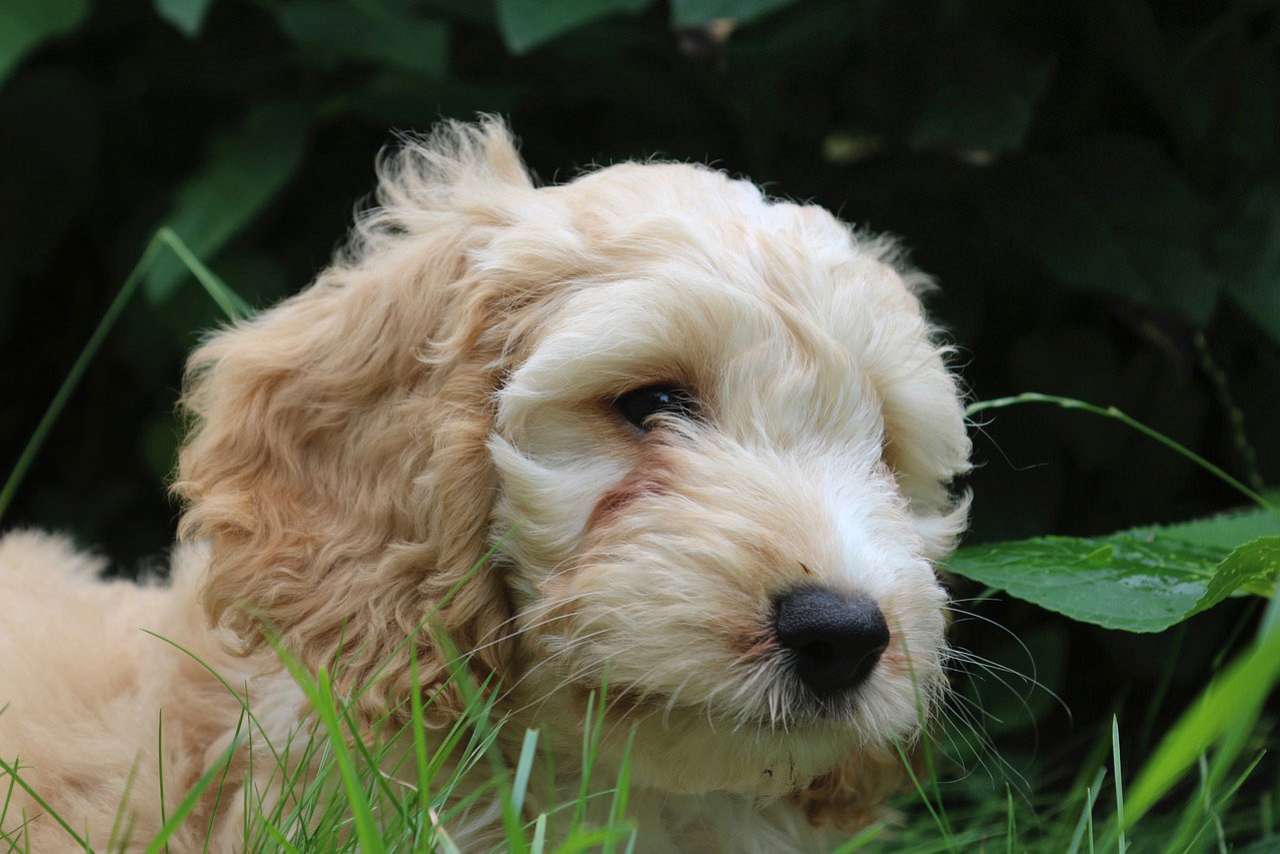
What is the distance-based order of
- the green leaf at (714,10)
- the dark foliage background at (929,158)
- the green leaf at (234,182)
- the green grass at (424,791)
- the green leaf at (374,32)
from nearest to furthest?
the green grass at (424,791) < the green leaf at (714,10) < the dark foliage background at (929,158) < the green leaf at (374,32) < the green leaf at (234,182)

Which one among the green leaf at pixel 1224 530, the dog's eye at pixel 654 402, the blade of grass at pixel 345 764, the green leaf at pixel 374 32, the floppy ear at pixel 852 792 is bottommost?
Answer: the floppy ear at pixel 852 792

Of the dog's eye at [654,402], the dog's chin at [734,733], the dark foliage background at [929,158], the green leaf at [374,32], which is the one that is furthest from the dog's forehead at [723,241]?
the green leaf at [374,32]

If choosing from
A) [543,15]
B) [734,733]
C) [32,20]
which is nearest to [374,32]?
[543,15]

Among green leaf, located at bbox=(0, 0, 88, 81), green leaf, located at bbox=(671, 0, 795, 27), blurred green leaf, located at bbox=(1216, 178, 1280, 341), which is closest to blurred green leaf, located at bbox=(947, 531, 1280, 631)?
blurred green leaf, located at bbox=(1216, 178, 1280, 341)

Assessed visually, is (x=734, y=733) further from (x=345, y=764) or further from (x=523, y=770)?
(x=345, y=764)

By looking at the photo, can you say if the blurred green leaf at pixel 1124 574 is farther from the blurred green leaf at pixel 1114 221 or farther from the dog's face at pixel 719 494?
the blurred green leaf at pixel 1114 221

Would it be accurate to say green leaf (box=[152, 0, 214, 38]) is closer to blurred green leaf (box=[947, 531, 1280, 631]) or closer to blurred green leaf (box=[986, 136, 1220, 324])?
blurred green leaf (box=[986, 136, 1220, 324])
